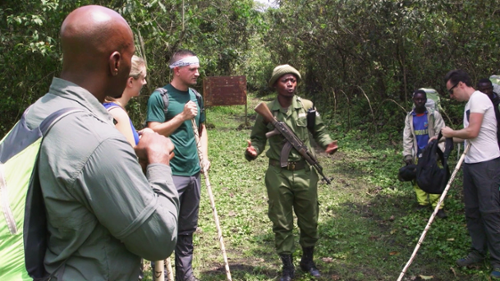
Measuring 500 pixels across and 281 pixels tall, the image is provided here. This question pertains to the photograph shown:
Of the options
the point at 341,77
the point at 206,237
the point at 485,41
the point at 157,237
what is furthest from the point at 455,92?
the point at 341,77

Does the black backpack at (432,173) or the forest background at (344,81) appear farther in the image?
the black backpack at (432,173)

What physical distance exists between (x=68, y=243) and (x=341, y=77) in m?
13.3

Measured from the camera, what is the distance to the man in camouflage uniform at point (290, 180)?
14.4 ft

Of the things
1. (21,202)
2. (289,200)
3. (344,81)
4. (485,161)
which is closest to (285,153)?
(289,200)

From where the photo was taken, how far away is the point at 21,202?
143 cm

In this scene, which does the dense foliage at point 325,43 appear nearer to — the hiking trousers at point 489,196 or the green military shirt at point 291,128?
the green military shirt at point 291,128

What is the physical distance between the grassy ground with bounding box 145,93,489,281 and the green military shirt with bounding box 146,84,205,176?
1233 millimetres

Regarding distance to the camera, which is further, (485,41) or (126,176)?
(485,41)

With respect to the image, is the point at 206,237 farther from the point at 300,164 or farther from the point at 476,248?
the point at 476,248

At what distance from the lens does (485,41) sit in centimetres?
843

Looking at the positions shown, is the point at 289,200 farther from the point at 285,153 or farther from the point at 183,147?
the point at 183,147

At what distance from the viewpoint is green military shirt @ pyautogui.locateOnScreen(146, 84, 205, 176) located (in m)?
4.07

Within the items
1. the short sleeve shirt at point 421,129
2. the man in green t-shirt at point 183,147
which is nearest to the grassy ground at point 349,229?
the man in green t-shirt at point 183,147

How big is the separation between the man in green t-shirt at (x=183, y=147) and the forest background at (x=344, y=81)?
0.60m
